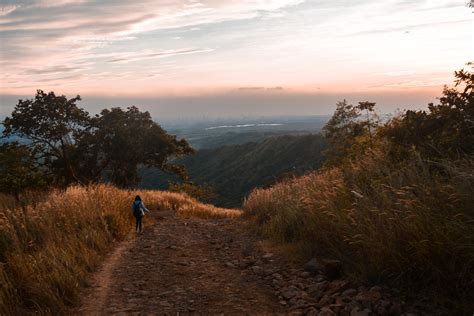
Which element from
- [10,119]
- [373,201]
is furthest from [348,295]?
[10,119]

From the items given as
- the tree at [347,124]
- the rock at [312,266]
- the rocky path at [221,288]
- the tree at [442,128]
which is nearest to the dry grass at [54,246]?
the rocky path at [221,288]

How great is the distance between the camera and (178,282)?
5.60 m

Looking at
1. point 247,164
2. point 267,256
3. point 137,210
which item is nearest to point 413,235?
point 267,256

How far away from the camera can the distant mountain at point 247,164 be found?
380 feet

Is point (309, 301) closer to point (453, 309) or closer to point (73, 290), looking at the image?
point (453, 309)

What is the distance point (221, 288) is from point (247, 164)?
136 metres

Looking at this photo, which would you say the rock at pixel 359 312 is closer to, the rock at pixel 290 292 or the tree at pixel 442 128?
the rock at pixel 290 292

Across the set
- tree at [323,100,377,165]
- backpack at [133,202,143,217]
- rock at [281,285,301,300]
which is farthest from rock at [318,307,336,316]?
tree at [323,100,377,165]

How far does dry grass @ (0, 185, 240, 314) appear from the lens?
15.2 ft

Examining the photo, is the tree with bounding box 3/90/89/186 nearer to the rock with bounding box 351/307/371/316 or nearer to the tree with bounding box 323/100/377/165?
the tree with bounding box 323/100/377/165

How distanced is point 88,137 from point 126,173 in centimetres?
392

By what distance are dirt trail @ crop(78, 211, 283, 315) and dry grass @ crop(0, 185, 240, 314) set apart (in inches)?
12.9

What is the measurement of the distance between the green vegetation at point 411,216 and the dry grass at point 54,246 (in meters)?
3.56

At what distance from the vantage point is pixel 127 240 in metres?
8.71
